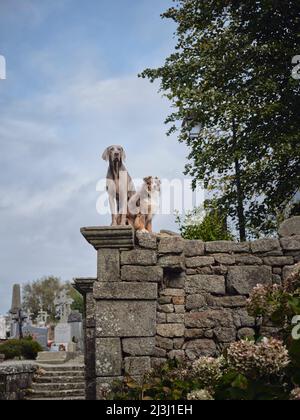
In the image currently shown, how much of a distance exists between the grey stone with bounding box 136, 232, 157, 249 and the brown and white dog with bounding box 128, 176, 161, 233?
30 cm

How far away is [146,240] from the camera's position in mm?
7184

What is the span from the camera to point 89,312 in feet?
31.2

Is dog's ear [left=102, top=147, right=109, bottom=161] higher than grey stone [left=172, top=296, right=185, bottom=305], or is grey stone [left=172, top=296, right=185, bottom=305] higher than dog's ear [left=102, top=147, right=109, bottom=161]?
dog's ear [left=102, top=147, right=109, bottom=161]

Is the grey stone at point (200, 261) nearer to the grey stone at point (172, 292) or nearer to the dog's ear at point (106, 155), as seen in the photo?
the grey stone at point (172, 292)

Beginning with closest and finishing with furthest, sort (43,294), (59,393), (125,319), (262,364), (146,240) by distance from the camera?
(262,364) → (125,319) → (146,240) → (59,393) → (43,294)

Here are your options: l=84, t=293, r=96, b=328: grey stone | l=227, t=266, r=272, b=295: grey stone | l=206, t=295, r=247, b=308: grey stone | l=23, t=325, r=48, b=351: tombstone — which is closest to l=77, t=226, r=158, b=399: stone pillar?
l=206, t=295, r=247, b=308: grey stone

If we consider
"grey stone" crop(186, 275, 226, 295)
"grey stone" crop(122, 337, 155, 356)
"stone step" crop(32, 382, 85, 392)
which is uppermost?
"grey stone" crop(186, 275, 226, 295)

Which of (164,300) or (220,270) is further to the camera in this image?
(220,270)

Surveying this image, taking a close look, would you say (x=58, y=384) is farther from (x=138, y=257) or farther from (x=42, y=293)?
(x=42, y=293)

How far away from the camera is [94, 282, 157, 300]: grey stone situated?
6980mm

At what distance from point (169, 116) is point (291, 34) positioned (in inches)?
145

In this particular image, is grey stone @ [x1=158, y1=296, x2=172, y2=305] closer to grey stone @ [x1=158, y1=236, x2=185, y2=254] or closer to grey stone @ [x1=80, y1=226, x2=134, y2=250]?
grey stone @ [x1=158, y1=236, x2=185, y2=254]

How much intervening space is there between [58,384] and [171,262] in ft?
19.9

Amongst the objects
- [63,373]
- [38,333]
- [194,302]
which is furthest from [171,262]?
[38,333]
